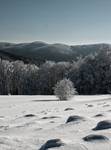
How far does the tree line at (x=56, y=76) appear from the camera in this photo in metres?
60.2

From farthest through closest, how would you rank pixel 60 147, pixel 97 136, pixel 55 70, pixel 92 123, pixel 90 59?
pixel 55 70 < pixel 90 59 < pixel 92 123 < pixel 97 136 < pixel 60 147

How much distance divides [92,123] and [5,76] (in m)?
70.9

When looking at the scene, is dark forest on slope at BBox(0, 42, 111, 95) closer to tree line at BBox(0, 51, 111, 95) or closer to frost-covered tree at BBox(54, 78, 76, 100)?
tree line at BBox(0, 51, 111, 95)

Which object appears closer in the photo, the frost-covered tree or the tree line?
the frost-covered tree

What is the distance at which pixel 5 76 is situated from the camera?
252 ft

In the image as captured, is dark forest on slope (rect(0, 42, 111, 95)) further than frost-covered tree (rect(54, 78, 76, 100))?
Yes

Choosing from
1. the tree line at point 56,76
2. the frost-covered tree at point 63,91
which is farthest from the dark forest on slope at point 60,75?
the frost-covered tree at point 63,91

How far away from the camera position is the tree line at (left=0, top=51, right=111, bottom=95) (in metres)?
60.2

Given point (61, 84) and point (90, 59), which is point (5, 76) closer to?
point (90, 59)

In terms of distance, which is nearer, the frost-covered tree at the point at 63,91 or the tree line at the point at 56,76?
the frost-covered tree at the point at 63,91

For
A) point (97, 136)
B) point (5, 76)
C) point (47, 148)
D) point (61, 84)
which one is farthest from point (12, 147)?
point (5, 76)

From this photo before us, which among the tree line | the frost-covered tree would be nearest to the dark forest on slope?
the tree line

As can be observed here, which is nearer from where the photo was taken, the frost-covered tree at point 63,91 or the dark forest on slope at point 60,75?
the frost-covered tree at point 63,91

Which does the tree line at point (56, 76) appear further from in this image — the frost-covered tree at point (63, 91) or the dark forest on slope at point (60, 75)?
the frost-covered tree at point (63, 91)
